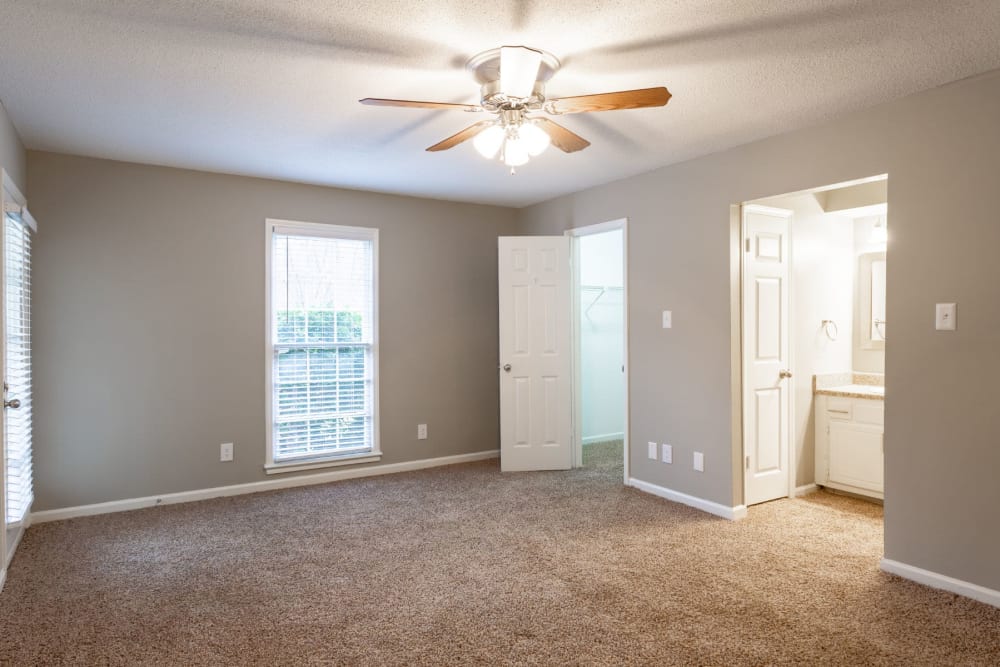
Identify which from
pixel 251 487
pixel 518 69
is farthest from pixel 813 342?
pixel 251 487

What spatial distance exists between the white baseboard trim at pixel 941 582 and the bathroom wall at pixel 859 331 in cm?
198

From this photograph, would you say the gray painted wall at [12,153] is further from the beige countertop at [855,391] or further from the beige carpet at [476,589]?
the beige countertop at [855,391]

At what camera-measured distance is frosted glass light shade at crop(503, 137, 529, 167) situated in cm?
261

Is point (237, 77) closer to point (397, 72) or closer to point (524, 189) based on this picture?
point (397, 72)

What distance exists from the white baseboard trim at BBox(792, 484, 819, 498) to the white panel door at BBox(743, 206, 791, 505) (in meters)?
0.10

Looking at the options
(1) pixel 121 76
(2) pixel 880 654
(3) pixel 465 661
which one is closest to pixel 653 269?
(2) pixel 880 654

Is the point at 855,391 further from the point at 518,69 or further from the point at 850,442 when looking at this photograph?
the point at 518,69

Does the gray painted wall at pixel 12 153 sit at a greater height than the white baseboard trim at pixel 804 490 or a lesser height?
greater

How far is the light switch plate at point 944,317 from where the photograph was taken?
2.80 meters

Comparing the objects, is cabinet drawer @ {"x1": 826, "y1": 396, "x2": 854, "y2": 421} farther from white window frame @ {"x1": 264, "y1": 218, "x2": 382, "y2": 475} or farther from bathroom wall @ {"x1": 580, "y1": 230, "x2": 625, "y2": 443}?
white window frame @ {"x1": 264, "y1": 218, "x2": 382, "y2": 475}

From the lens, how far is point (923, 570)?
2910 mm

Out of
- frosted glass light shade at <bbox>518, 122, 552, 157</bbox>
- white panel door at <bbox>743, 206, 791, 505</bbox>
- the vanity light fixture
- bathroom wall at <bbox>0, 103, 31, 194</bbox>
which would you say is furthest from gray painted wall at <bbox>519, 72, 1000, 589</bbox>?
bathroom wall at <bbox>0, 103, 31, 194</bbox>

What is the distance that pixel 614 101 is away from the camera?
2.31 meters

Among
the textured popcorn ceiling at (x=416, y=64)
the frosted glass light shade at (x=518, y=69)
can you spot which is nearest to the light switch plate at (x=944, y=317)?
the textured popcorn ceiling at (x=416, y=64)
